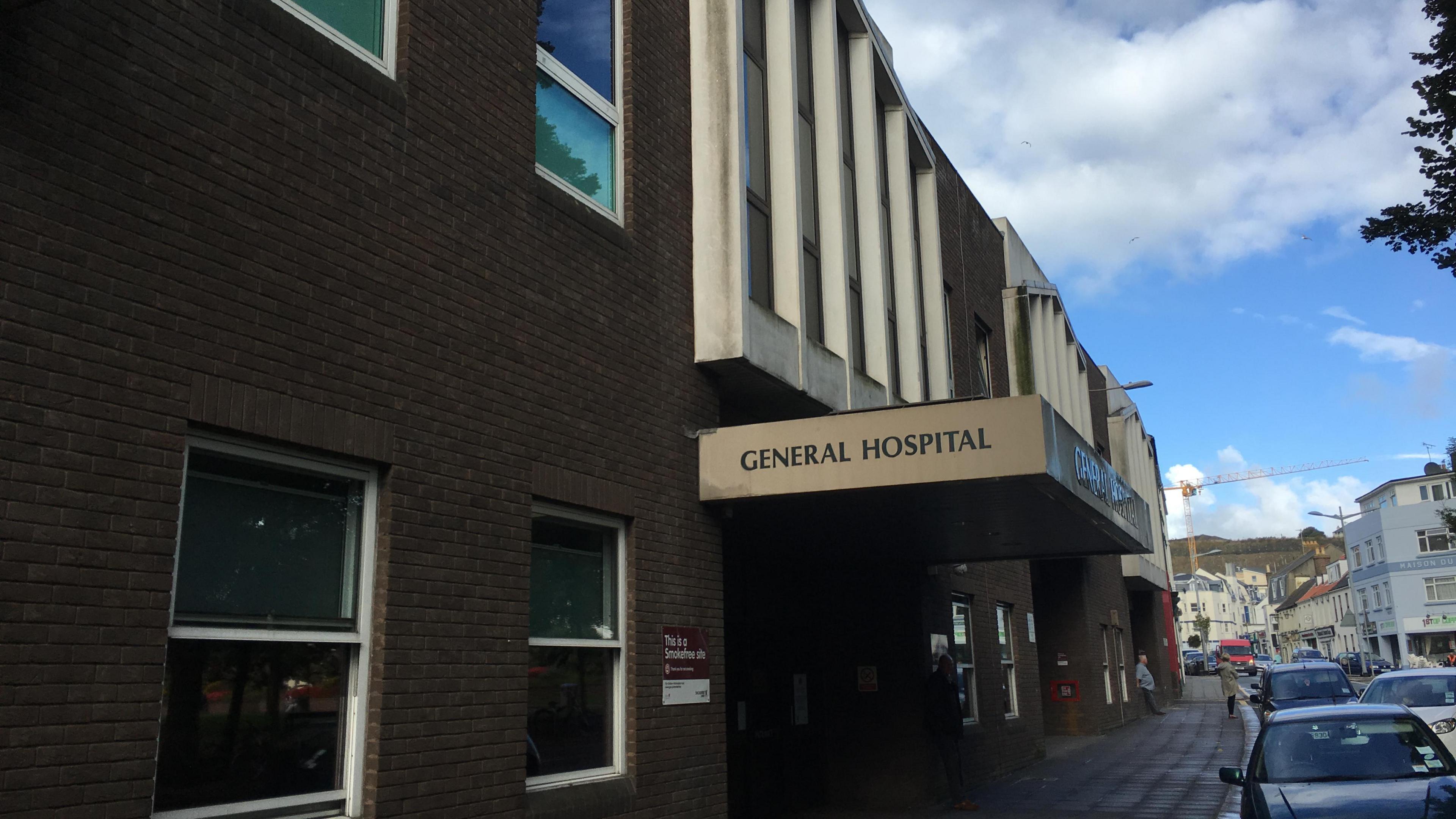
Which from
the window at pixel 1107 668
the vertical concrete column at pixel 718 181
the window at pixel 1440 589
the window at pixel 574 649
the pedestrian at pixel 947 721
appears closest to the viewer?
the window at pixel 574 649

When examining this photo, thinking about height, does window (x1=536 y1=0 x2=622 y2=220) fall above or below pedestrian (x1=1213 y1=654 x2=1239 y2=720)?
above

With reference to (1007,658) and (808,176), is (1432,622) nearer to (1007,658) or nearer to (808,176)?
(1007,658)

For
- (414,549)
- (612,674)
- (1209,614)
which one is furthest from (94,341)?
(1209,614)

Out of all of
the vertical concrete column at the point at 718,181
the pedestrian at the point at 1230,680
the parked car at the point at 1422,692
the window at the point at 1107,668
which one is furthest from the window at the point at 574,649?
the pedestrian at the point at 1230,680

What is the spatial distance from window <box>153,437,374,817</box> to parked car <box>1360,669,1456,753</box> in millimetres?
13202

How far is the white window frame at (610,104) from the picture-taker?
8070mm

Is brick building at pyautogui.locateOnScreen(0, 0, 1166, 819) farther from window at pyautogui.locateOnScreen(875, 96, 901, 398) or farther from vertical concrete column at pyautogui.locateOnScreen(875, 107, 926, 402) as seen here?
vertical concrete column at pyautogui.locateOnScreen(875, 107, 926, 402)

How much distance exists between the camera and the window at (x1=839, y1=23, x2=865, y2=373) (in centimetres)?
1209

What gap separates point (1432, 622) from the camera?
76.8 metres

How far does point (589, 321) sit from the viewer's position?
7.93 metres

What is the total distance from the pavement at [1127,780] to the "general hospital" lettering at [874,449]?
6304mm

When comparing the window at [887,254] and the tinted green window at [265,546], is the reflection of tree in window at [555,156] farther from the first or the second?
the window at [887,254]

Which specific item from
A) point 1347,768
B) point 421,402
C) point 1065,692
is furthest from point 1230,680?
point 421,402

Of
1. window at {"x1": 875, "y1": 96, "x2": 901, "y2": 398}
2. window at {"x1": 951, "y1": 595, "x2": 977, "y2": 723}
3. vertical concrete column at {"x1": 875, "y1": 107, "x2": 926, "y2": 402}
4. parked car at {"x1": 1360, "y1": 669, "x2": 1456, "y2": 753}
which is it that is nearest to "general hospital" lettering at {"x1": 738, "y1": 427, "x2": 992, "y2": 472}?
window at {"x1": 875, "y1": 96, "x2": 901, "y2": 398}
